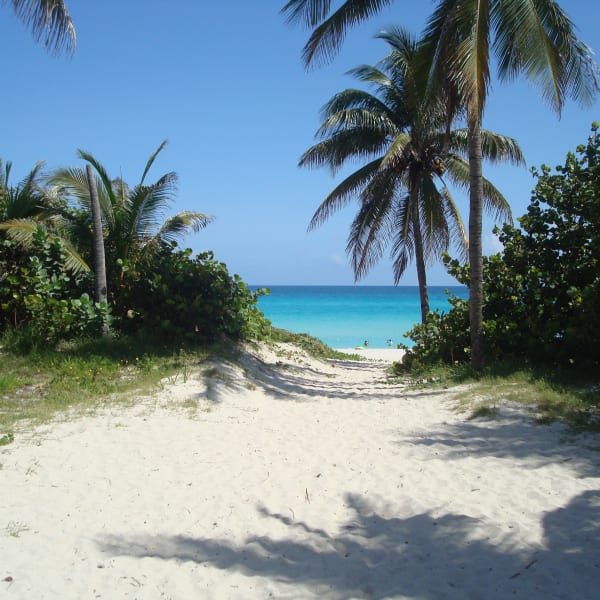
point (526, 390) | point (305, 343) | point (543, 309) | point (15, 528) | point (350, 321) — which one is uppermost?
point (543, 309)

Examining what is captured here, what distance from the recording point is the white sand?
3.44m

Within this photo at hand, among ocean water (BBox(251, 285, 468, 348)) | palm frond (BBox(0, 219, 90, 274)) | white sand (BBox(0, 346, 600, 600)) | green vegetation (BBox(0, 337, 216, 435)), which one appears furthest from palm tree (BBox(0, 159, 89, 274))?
ocean water (BBox(251, 285, 468, 348))

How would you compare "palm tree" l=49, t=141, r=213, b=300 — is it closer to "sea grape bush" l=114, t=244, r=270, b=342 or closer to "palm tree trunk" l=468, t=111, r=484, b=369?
"sea grape bush" l=114, t=244, r=270, b=342

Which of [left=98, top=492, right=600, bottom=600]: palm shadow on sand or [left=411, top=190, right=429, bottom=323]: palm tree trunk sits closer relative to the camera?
[left=98, top=492, right=600, bottom=600]: palm shadow on sand

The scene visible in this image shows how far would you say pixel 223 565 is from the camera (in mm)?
3723

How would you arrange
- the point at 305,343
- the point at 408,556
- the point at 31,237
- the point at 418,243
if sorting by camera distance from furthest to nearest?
the point at 305,343 < the point at 418,243 < the point at 31,237 < the point at 408,556

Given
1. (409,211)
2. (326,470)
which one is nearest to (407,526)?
(326,470)

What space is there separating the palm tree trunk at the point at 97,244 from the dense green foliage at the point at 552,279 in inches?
289

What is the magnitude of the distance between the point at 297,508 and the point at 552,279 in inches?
272

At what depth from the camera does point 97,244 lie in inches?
415

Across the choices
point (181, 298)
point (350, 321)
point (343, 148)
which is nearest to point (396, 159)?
point (343, 148)

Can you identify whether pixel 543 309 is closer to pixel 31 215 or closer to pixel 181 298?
pixel 181 298

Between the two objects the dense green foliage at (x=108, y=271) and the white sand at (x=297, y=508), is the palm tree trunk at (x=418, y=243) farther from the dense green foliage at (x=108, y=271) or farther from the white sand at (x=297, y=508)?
the white sand at (x=297, y=508)

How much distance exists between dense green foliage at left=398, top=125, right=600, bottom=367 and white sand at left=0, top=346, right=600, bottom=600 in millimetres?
2606
